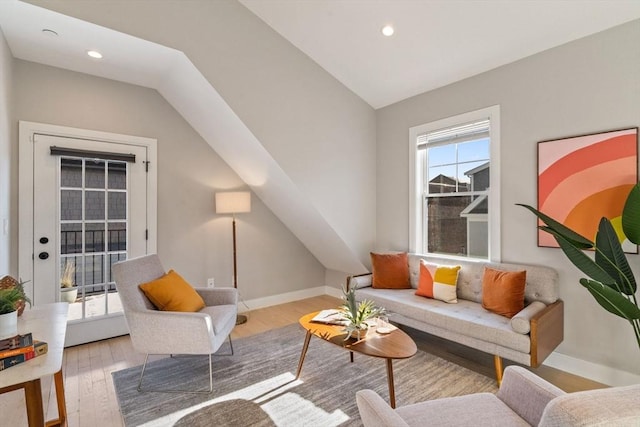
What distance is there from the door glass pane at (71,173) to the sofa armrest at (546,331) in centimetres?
413

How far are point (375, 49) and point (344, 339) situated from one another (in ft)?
9.22

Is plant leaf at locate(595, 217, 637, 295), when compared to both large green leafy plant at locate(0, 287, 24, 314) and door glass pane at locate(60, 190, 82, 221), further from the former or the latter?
door glass pane at locate(60, 190, 82, 221)

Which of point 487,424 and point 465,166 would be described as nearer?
point 487,424

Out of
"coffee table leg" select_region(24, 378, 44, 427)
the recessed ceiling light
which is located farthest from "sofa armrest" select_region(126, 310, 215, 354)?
the recessed ceiling light

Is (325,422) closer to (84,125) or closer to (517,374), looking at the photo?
(517,374)

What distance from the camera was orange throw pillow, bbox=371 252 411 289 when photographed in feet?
11.3

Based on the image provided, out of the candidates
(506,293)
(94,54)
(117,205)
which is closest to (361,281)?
(506,293)

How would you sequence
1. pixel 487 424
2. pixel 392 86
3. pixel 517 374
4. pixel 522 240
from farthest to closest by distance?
1. pixel 392 86
2. pixel 522 240
3. pixel 517 374
4. pixel 487 424

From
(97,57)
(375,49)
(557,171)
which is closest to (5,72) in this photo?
(97,57)

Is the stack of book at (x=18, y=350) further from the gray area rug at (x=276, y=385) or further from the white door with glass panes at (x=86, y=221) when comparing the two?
the white door with glass panes at (x=86, y=221)

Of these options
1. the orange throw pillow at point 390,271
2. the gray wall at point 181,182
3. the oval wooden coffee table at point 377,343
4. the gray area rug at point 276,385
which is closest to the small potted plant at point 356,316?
the oval wooden coffee table at point 377,343

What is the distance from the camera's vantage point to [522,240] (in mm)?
2812

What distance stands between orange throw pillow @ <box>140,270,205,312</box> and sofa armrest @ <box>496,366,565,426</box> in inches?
85.7

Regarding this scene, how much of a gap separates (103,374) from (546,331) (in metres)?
3.43
